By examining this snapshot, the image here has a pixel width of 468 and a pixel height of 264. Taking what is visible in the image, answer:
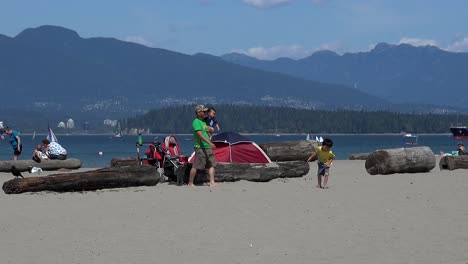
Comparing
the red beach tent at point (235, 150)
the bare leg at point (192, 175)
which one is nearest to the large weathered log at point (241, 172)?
the bare leg at point (192, 175)

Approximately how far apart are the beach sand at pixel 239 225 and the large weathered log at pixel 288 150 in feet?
29.3

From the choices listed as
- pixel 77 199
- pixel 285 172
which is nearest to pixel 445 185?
pixel 285 172

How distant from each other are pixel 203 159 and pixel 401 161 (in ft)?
22.2

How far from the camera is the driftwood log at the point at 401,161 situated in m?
22.3

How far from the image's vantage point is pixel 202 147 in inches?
705

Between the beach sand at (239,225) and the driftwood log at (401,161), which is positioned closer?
the beach sand at (239,225)

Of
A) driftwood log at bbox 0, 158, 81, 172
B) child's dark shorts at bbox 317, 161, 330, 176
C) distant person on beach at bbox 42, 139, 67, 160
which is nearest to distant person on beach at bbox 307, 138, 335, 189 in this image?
child's dark shorts at bbox 317, 161, 330, 176

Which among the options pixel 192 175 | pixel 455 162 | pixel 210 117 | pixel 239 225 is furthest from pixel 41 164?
pixel 239 225

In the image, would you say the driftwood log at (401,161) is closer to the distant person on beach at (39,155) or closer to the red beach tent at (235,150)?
the red beach tent at (235,150)

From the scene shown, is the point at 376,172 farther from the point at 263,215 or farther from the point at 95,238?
the point at 95,238

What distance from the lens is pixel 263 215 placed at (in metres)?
13.0

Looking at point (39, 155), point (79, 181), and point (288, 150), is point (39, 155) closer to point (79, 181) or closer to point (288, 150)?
point (288, 150)

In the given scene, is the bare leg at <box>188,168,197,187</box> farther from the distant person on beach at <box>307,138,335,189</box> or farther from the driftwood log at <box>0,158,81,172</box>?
the driftwood log at <box>0,158,81,172</box>

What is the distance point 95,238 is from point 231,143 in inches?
509
